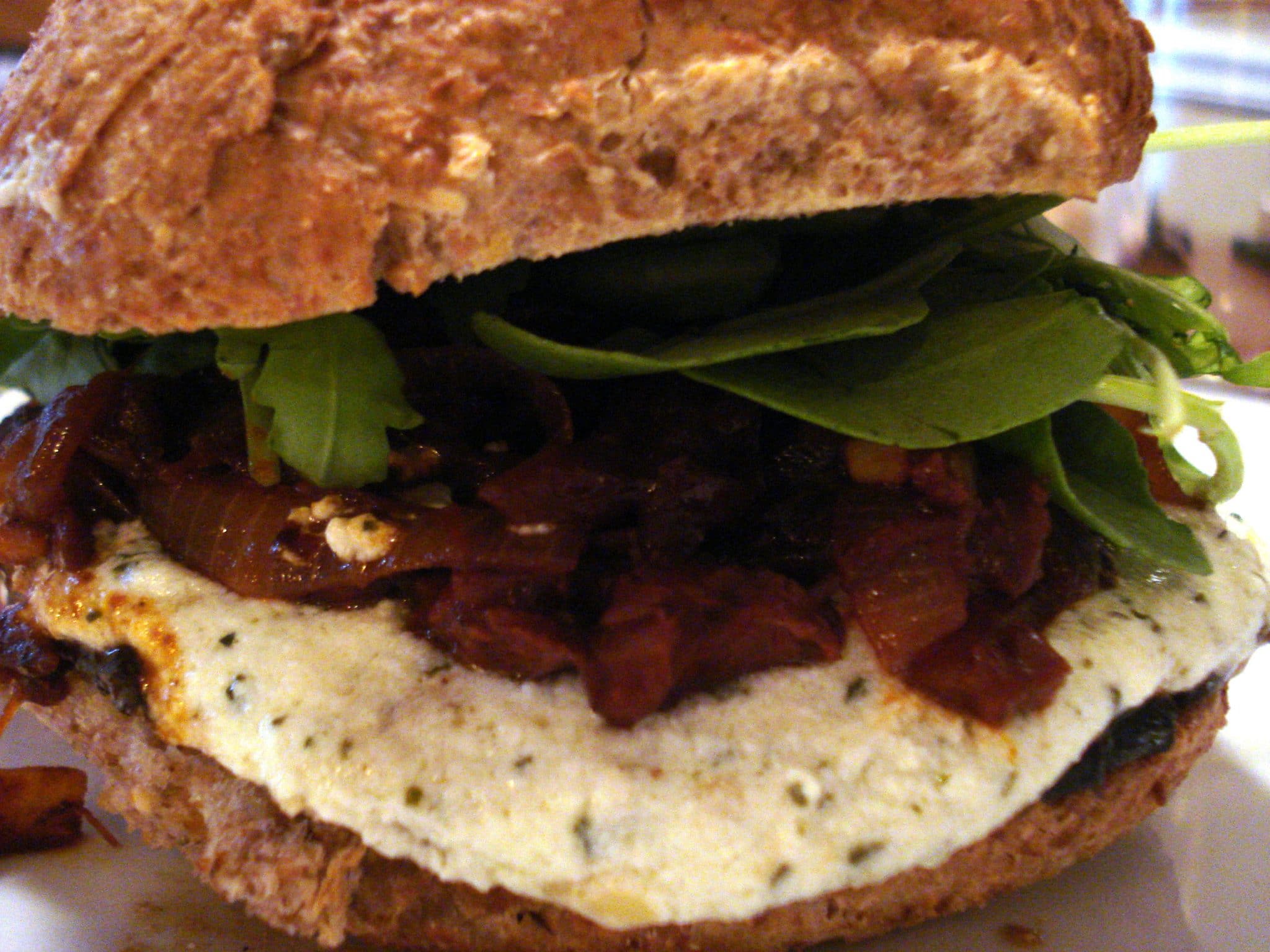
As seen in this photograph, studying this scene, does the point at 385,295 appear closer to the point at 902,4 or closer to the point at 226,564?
the point at 226,564

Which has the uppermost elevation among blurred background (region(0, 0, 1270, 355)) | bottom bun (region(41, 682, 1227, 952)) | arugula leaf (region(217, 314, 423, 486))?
arugula leaf (region(217, 314, 423, 486))

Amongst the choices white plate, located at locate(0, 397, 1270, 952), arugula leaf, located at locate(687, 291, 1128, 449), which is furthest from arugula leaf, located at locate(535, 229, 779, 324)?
white plate, located at locate(0, 397, 1270, 952)

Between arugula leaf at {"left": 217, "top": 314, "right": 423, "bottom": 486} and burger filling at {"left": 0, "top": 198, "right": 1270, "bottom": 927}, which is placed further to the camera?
arugula leaf at {"left": 217, "top": 314, "right": 423, "bottom": 486}

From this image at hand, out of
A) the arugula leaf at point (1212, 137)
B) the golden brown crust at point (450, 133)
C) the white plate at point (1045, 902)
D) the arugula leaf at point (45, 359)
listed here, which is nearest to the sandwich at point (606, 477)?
the golden brown crust at point (450, 133)

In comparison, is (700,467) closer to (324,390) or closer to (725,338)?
(725,338)

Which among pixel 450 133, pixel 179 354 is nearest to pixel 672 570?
pixel 450 133

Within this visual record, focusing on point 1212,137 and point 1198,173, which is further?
point 1198,173

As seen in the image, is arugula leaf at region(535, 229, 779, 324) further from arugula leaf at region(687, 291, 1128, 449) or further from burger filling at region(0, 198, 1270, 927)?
arugula leaf at region(687, 291, 1128, 449)

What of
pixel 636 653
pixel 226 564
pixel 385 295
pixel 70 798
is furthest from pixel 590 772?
pixel 70 798
